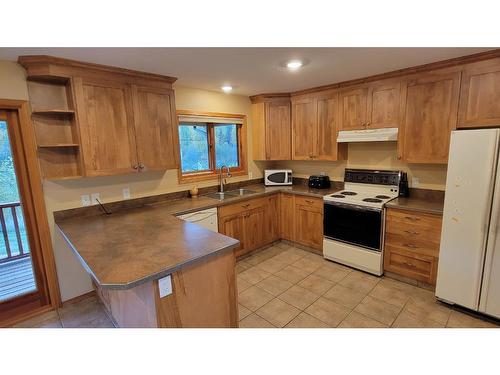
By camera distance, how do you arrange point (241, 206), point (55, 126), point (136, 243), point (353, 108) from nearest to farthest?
point (136, 243) → point (55, 126) → point (353, 108) → point (241, 206)

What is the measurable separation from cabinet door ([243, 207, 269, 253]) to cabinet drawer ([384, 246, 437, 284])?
4.96 feet

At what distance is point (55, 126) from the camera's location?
234cm

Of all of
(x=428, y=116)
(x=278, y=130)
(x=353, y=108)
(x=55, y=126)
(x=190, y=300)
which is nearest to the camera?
(x=190, y=300)

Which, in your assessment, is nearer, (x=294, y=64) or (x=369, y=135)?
(x=294, y=64)

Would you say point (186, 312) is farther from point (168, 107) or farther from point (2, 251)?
point (2, 251)

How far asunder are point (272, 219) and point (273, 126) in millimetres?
1365

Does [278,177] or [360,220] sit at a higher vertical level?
[278,177]

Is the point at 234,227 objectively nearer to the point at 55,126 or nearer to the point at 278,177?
the point at 278,177

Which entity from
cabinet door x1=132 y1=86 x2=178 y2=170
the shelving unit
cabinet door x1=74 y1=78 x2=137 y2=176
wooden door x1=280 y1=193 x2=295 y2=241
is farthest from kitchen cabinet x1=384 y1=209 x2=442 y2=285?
the shelving unit

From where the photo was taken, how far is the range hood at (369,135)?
9.38ft

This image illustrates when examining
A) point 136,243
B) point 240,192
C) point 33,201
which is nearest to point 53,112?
point 33,201

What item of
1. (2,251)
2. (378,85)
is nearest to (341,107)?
(378,85)

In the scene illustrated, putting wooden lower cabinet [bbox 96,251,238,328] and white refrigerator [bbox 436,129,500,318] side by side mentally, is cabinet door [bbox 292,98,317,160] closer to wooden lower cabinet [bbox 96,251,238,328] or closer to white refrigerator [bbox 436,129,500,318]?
white refrigerator [bbox 436,129,500,318]

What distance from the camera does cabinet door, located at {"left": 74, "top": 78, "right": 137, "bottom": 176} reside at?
2.22 m
